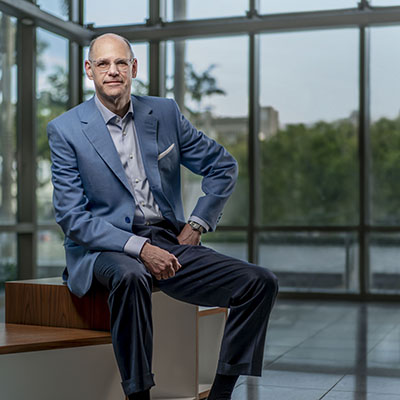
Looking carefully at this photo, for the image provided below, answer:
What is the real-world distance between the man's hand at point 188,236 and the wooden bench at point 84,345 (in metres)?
0.23

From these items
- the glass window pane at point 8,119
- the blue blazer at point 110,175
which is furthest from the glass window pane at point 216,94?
the blue blazer at point 110,175

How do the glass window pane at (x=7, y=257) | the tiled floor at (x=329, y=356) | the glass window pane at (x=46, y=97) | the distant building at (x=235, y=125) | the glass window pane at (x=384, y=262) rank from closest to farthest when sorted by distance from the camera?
the tiled floor at (x=329, y=356) → the glass window pane at (x=7, y=257) → the glass window pane at (x=46, y=97) → the glass window pane at (x=384, y=262) → the distant building at (x=235, y=125)

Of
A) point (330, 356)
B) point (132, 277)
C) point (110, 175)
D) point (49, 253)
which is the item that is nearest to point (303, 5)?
point (49, 253)

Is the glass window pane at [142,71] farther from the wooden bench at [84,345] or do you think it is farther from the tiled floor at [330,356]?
the wooden bench at [84,345]

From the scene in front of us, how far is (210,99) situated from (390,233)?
2.39 metres

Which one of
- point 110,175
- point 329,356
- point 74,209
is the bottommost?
point 329,356

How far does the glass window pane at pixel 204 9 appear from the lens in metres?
7.34

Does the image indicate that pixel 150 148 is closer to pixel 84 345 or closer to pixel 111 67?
pixel 111 67

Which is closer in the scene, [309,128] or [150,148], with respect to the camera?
[150,148]

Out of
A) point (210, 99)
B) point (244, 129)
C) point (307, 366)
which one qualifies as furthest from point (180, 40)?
point (307, 366)

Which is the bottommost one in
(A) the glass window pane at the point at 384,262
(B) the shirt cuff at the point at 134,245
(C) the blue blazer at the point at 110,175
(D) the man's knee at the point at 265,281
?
(A) the glass window pane at the point at 384,262

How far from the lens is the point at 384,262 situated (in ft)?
22.7

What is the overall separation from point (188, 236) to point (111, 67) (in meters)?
0.70

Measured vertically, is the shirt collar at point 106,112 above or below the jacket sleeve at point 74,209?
above
